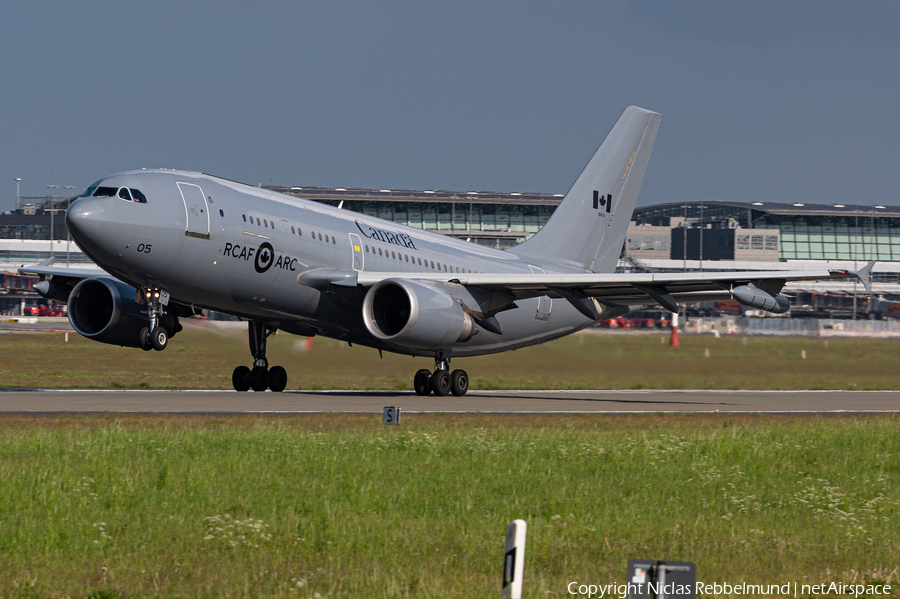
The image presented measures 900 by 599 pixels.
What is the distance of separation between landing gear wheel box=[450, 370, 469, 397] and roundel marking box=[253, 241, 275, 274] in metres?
6.59

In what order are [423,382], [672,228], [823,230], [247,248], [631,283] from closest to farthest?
[247,248] → [631,283] → [423,382] → [672,228] → [823,230]

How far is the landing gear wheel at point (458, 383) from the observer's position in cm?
2834

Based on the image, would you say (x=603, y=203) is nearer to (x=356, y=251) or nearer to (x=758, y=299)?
(x=758, y=299)

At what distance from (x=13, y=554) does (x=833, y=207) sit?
5857 inches

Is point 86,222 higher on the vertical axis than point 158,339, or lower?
higher

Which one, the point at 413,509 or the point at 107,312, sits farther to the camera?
the point at 107,312

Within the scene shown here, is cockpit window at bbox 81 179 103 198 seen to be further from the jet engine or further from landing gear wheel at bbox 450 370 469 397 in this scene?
landing gear wheel at bbox 450 370 469 397

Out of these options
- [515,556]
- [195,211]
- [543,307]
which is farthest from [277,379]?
[515,556]

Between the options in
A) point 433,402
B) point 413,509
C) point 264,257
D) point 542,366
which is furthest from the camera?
point 542,366

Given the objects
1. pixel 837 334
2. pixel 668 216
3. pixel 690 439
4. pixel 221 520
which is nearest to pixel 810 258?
pixel 668 216

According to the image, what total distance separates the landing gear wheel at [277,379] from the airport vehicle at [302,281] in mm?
30

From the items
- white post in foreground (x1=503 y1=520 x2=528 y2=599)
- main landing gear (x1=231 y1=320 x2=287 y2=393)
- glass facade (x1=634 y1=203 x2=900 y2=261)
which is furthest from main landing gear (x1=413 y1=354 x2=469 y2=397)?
glass facade (x1=634 y1=203 x2=900 y2=261)

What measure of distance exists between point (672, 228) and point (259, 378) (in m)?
109

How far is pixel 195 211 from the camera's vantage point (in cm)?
2319
